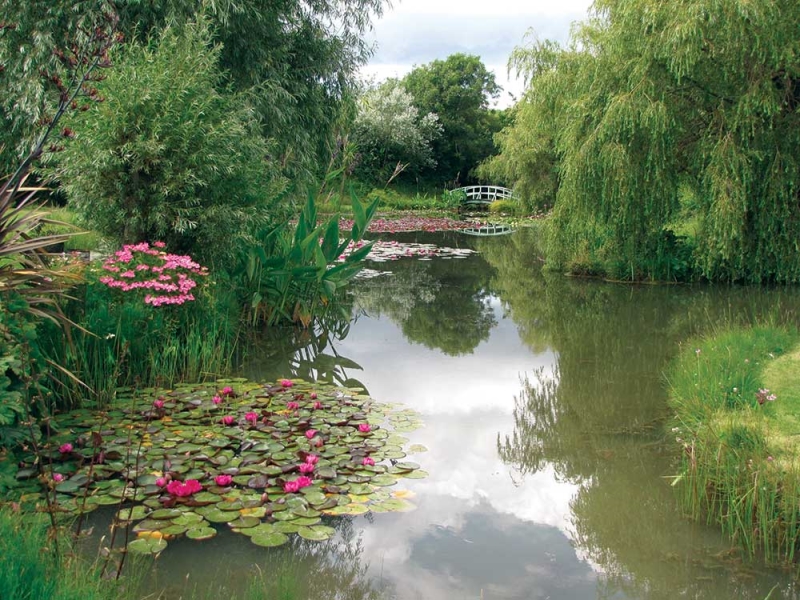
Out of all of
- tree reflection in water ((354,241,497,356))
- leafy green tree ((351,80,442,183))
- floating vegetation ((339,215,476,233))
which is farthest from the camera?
leafy green tree ((351,80,442,183))

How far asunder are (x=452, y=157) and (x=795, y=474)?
1479 inches

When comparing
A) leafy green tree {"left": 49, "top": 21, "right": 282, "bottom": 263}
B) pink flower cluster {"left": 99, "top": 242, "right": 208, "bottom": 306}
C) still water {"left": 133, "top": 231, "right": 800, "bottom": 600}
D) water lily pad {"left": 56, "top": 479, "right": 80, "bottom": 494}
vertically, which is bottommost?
still water {"left": 133, "top": 231, "right": 800, "bottom": 600}

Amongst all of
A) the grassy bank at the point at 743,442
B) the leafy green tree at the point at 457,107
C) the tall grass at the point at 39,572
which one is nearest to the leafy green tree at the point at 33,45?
the tall grass at the point at 39,572

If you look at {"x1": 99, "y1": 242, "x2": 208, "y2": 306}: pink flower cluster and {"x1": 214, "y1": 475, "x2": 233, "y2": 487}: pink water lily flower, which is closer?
{"x1": 214, "y1": 475, "x2": 233, "y2": 487}: pink water lily flower

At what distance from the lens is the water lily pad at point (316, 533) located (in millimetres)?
3107

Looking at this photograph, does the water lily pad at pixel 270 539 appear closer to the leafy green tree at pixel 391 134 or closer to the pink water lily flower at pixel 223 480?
the pink water lily flower at pixel 223 480

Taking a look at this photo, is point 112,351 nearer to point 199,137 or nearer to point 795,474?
point 199,137

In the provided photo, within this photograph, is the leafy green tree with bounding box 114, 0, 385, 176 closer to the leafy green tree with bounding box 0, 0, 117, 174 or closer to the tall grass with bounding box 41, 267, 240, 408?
the leafy green tree with bounding box 0, 0, 117, 174

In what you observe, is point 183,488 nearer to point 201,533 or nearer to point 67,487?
point 201,533

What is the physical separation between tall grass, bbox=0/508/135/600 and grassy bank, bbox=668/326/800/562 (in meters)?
2.60

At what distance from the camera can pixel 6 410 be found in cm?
329

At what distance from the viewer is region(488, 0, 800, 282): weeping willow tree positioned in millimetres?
9133

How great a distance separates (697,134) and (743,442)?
7451 millimetres

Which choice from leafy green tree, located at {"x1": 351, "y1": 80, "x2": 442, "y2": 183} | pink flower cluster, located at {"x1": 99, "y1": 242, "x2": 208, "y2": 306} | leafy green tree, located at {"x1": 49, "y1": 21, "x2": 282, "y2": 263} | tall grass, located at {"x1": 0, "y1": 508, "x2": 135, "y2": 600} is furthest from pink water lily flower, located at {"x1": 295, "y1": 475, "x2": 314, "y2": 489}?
leafy green tree, located at {"x1": 351, "y1": 80, "x2": 442, "y2": 183}
